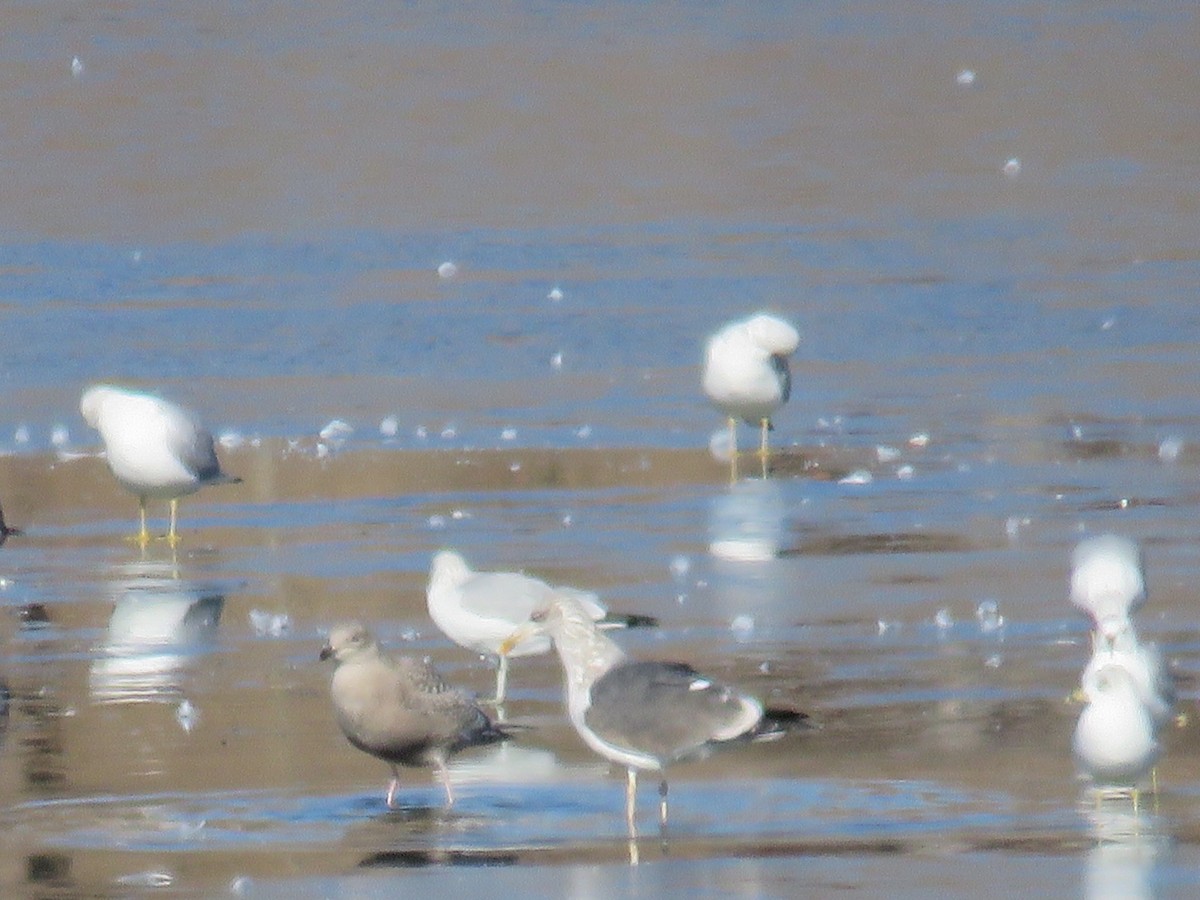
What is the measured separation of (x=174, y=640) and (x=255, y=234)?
13238mm

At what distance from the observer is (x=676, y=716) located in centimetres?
808

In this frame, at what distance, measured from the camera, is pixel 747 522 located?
13.1m

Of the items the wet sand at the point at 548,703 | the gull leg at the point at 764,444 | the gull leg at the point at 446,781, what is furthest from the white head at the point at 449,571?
the gull leg at the point at 764,444

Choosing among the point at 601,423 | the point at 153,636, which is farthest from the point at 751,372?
the point at 153,636

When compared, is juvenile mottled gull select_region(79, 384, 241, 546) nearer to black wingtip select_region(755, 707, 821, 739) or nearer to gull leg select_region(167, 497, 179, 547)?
gull leg select_region(167, 497, 179, 547)

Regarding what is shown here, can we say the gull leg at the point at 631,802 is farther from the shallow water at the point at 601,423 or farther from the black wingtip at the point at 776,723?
the black wingtip at the point at 776,723

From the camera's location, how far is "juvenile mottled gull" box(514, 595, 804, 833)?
317 inches

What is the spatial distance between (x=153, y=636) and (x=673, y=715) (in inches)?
136

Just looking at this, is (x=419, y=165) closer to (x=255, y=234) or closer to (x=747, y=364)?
(x=255, y=234)

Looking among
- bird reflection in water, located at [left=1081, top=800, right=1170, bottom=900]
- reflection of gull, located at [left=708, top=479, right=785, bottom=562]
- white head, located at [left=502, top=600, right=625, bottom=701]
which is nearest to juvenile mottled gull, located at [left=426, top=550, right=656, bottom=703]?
white head, located at [left=502, top=600, right=625, bottom=701]

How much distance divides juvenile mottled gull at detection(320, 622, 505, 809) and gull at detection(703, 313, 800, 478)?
628cm

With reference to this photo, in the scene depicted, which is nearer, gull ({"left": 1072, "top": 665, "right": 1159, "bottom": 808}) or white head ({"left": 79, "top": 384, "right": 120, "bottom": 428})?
gull ({"left": 1072, "top": 665, "right": 1159, "bottom": 808})

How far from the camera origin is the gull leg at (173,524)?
13.2 m

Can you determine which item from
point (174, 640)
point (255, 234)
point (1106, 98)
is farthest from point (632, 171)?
point (174, 640)
